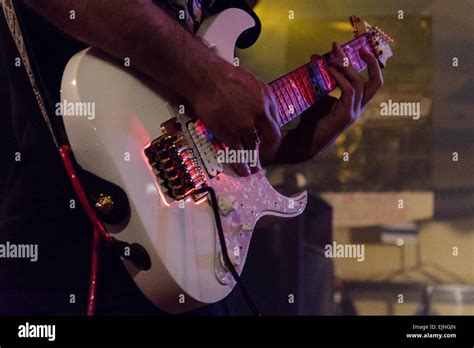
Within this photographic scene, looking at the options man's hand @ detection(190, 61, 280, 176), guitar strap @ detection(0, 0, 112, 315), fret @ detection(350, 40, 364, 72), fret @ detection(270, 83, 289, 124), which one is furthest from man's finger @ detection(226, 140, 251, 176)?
fret @ detection(350, 40, 364, 72)

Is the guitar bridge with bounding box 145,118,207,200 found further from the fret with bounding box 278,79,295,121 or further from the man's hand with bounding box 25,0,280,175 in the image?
the fret with bounding box 278,79,295,121

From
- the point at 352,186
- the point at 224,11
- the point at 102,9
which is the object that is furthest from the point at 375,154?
the point at 102,9

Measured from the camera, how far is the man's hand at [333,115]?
97 centimetres

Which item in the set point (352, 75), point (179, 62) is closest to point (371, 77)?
point (352, 75)

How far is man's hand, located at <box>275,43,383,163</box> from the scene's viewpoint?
3.20 ft

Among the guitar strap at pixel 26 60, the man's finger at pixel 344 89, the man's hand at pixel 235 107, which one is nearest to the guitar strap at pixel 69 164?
the guitar strap at pixel 26 60

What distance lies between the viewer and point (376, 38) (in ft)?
3.36

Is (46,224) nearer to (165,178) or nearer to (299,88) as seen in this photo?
(165,178)

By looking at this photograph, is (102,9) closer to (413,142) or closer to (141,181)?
(141,181)

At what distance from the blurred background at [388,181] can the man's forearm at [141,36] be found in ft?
0.69

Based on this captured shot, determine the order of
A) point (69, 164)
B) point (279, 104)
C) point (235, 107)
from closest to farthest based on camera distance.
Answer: point (69, 164) → point (235, 107) → point (279, 104)

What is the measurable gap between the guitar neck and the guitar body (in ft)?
0.45

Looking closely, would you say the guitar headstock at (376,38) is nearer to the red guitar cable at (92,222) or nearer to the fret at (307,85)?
the fret at (307,85)

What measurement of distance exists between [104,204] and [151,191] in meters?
0.07
